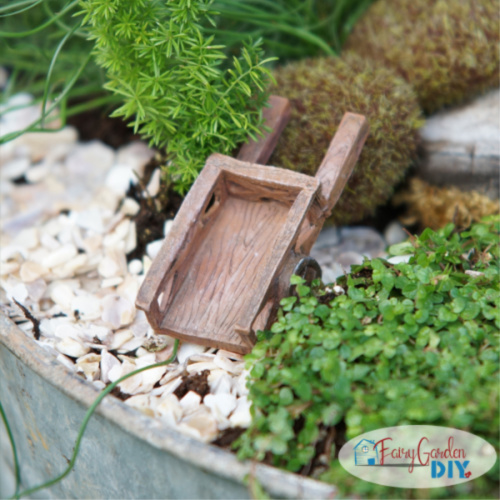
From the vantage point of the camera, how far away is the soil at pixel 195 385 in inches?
42.3

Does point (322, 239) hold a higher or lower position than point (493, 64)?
lower

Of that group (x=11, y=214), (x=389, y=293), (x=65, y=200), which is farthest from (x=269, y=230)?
(x=11, y=214)

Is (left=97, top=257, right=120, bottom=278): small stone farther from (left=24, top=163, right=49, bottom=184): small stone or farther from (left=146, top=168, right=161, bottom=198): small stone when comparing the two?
(left=24, top=163, right=49, bottom=184): small stone

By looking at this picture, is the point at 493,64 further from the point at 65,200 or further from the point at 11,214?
the point at 11,214

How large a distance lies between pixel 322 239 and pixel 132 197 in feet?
1.97

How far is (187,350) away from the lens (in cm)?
120

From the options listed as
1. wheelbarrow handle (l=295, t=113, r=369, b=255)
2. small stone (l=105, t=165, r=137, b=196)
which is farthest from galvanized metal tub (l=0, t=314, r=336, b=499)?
small stone (l=105, t=165, r=137, b=196)

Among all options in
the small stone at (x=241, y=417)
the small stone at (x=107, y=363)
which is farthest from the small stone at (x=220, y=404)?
the small stone at (x=107, y=363)

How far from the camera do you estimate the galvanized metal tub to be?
833 millimetres

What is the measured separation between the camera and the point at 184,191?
1467 millimetres

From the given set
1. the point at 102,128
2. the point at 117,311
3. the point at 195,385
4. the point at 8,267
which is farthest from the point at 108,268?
the point at 102,128

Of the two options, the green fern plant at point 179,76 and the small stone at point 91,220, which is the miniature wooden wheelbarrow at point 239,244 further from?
the small stone at point 91,220

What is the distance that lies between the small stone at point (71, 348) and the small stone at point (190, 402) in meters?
0.29

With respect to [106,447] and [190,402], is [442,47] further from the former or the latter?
[106,447]
